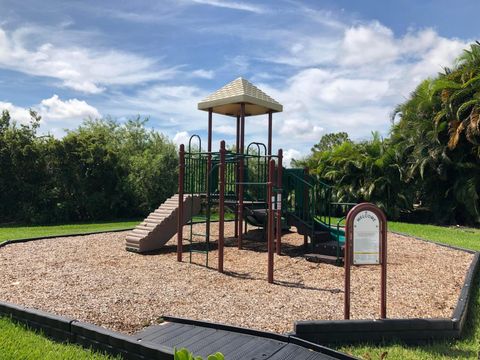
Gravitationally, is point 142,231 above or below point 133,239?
above

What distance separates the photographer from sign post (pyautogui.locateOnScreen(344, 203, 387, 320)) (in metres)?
4.25

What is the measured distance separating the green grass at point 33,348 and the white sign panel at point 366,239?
258cm

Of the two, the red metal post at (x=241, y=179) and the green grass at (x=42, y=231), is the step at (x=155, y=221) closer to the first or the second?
the red metal post at (x=241, y=179)

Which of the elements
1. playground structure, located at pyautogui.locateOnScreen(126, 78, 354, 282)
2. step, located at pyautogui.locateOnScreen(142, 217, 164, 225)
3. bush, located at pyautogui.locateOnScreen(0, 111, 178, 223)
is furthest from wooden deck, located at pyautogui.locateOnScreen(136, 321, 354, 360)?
bush, located at pyautogui.locateOnScreen(0, 111, 178, 223)

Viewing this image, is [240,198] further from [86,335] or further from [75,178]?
[75,178]

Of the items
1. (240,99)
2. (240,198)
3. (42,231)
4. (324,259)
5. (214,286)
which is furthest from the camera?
(42,231)

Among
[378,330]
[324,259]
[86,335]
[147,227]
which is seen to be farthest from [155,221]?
[378,330]

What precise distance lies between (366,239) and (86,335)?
2.90 metres

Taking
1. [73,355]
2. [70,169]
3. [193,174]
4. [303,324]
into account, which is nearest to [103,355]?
[73,355]

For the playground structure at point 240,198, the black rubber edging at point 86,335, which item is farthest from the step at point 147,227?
the black rubber edging at point 86,335

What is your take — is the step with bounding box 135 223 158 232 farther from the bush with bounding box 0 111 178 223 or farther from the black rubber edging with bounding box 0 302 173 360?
the bush with bounding box 0 111 178 223

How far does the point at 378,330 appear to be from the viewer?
389 centimetres

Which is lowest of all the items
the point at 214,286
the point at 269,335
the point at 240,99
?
the point at 214,286

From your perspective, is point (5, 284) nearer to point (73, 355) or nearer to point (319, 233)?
point (73, 355)
